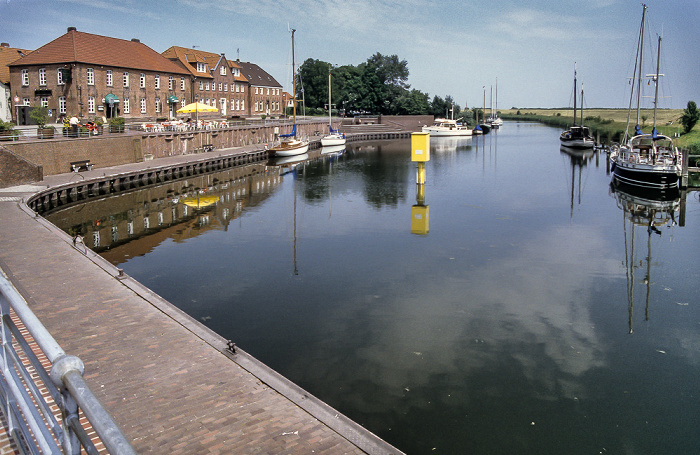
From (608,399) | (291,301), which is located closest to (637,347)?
(608,399)

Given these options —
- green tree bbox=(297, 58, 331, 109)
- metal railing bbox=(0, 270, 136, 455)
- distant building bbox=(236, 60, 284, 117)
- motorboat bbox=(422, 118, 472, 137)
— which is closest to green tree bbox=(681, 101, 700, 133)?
motorboat bbox=(422, 118, 472, 137)

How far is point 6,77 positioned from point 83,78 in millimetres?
8972

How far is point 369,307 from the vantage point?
555 inches

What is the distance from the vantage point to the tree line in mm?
108375

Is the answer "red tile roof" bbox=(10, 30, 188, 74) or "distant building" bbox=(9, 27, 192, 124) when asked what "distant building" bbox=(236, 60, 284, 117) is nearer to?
"red tile roof" bbox=(10, 30, 188, 74)

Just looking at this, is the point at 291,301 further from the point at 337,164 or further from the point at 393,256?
the point at 337,164

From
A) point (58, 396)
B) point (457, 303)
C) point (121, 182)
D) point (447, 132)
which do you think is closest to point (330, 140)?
point (447, 132)

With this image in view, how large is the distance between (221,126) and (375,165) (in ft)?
55.9

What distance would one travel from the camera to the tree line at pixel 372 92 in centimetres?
10838

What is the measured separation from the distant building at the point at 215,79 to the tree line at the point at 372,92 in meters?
25.2

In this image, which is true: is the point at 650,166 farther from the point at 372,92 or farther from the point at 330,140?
the point at 372,92

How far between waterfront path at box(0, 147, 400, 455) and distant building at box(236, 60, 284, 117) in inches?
2981

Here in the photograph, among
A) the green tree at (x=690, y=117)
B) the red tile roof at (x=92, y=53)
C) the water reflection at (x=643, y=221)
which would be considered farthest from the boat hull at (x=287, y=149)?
the green tree at (x=690, y=117)

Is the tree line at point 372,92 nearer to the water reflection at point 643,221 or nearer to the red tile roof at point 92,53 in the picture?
the red tile roof at point 92,53
